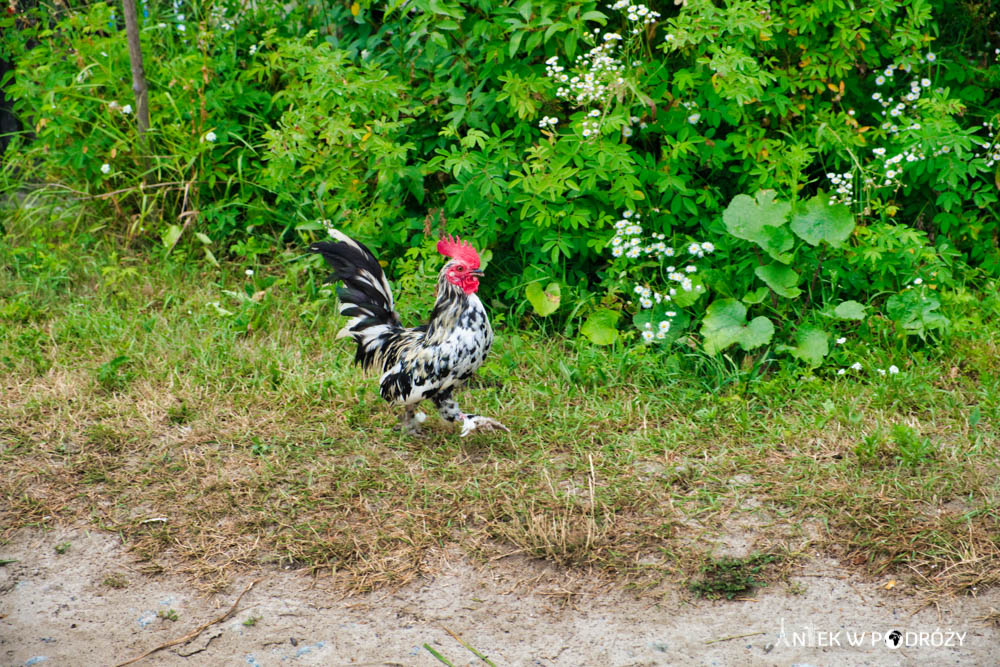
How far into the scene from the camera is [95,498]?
153 inches

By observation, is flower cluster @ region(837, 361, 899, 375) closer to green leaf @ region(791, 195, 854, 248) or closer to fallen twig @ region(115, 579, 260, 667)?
green leaf @ region(791, 195, 854, 248)

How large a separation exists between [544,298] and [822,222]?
1341 millimetres

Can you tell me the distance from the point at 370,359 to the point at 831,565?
2.03 meters

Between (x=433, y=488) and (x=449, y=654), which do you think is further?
(x=433, y=488)

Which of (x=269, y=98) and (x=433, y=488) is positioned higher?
(x=269, y=98)

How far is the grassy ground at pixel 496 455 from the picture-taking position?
3506 millimetres

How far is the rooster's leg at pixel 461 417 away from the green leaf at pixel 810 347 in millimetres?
1381

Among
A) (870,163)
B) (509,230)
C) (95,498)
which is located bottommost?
(95,498)

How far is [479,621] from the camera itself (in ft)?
10.5

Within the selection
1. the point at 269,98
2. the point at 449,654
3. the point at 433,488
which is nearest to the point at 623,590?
the point at 449,654

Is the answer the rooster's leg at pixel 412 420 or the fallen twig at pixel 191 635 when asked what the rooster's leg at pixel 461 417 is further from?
the fallen twig at pixel 191 635

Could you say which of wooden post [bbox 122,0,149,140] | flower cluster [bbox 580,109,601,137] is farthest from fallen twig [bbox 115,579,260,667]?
wooden post [bbox 122,0,149,140]

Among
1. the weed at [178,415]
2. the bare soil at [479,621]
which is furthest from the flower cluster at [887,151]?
the weed at [178,415]

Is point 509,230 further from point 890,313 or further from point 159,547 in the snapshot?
point 159,547
